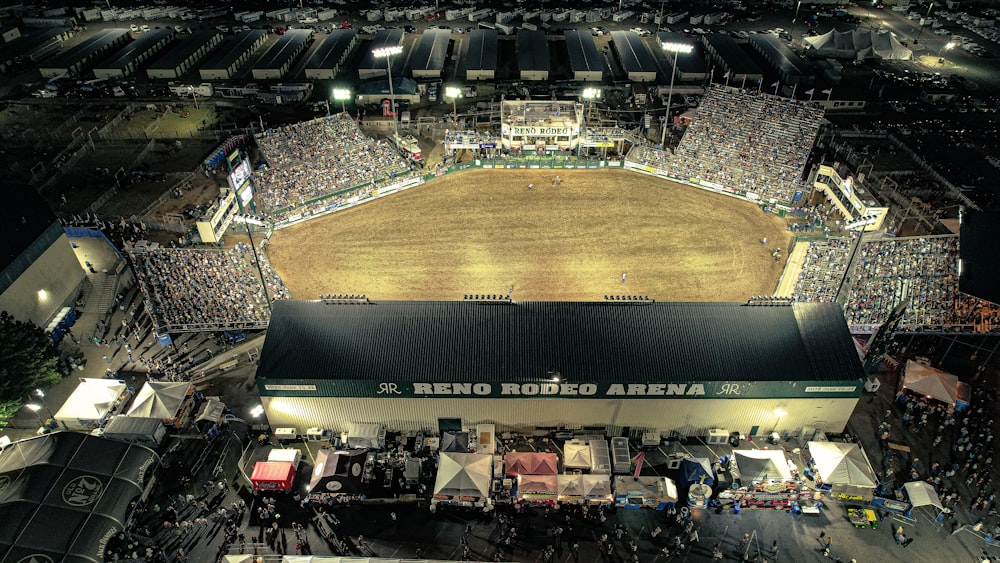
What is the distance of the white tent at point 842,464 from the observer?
38906mm

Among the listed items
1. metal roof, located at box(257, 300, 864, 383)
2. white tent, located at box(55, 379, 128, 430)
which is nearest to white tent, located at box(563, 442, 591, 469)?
metal roof, located at box(257, 300, 864, 383)

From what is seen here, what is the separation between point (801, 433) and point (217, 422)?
43.0 metres

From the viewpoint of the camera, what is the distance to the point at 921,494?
3862 centimetres

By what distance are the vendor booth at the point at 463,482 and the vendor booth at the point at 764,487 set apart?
15.4 meters

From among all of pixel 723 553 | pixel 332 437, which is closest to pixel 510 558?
pixel 723 553

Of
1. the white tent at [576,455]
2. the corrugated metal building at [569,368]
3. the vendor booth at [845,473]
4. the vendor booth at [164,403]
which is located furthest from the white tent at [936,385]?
the vendor booth at [164,403]

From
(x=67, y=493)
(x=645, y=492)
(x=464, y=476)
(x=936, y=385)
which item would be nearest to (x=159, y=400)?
(x=67, y=493)

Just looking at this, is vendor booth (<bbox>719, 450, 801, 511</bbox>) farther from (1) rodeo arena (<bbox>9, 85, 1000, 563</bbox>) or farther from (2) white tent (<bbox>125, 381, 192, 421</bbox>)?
(2) white tent (<bbox>125, 381, 192, 421</bbox>)

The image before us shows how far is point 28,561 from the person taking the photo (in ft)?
111

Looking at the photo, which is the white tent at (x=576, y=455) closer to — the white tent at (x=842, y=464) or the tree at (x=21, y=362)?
the white tent at (x=842, y=464)

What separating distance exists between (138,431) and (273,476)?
461 inches

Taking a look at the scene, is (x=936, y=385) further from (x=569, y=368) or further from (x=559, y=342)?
(x=559, y=342)

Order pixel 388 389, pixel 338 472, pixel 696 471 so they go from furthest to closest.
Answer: pixel 388 389 < pixel 338 472 < pixel 696 471

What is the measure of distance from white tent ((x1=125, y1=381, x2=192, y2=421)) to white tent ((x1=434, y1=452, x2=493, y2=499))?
2064 centimetres
